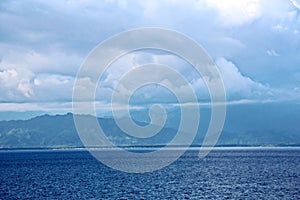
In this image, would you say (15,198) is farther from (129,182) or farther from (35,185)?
(129,182)

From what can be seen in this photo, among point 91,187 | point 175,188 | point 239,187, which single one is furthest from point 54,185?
point 239,187

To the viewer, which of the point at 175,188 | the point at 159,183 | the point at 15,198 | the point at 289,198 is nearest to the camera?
the point at 289,198

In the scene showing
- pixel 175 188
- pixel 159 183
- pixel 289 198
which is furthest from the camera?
pixel 159 183

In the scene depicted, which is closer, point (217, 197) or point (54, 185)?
point (217, 197)

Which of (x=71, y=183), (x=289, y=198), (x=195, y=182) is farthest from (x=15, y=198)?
(x=289, y=198)

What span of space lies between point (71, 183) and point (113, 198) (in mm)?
44216

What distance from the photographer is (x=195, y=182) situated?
148m

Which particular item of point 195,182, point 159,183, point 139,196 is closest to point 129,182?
point 159,183

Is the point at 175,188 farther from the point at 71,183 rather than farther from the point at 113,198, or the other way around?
the point at 71,183

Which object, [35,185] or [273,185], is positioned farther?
[35,185]

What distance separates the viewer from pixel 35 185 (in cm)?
14800

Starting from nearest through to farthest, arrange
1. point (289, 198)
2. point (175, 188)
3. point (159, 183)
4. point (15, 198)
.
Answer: point (289, 198) → point (15, 198) → point (175, 188) → point (159, 183)

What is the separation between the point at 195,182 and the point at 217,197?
3791 cm

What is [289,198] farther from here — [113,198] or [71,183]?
[71,183]
